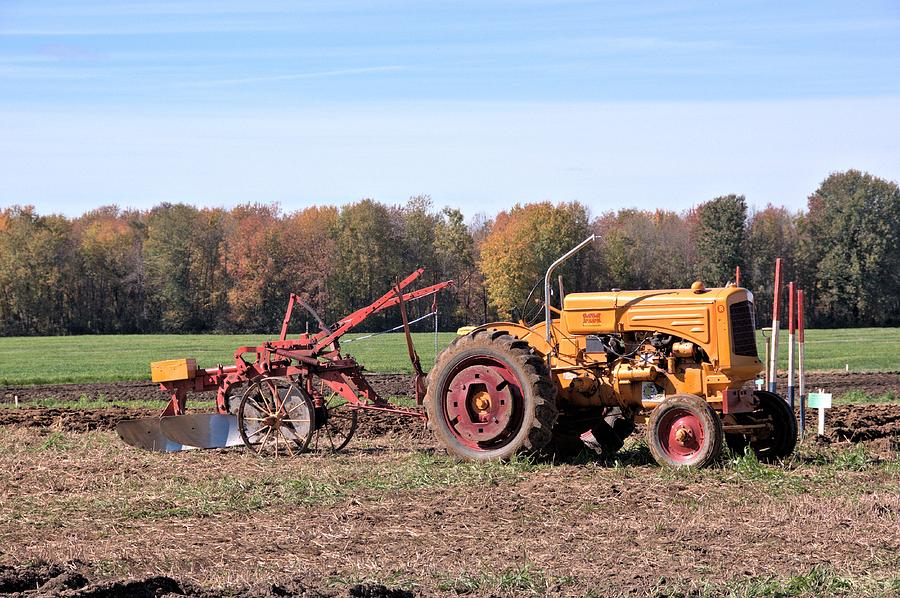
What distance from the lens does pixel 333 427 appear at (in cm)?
1527

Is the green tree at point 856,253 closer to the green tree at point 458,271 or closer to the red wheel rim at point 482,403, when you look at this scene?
the green tree at point 458,271

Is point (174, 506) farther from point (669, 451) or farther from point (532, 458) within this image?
point (669, 451)

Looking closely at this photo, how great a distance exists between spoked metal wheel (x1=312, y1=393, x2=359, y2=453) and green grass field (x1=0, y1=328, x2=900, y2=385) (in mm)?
13349

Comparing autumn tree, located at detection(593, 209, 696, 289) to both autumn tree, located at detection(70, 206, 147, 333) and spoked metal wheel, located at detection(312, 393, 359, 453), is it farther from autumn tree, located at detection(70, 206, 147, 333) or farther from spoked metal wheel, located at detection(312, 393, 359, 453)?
spoked metal wheel, located at detection(312, 393, 359, 453)

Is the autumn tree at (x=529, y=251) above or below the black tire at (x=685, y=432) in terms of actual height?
above

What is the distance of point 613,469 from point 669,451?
1.97 feet

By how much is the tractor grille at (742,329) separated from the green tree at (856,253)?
60474 mm

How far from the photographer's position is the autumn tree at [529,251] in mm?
59000

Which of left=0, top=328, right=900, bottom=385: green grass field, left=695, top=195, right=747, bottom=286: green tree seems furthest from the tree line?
left=0, top=328, right=900, bottom=385: green grass field

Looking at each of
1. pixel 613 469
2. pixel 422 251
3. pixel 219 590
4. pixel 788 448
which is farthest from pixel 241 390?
pixel 422 251

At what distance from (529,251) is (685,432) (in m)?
50.2

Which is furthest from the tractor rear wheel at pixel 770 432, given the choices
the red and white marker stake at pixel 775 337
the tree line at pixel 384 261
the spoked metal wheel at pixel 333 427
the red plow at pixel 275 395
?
the tree line at pixel 384 261

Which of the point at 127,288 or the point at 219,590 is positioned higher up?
the point at 127,288

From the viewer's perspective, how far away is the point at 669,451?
438 inches
